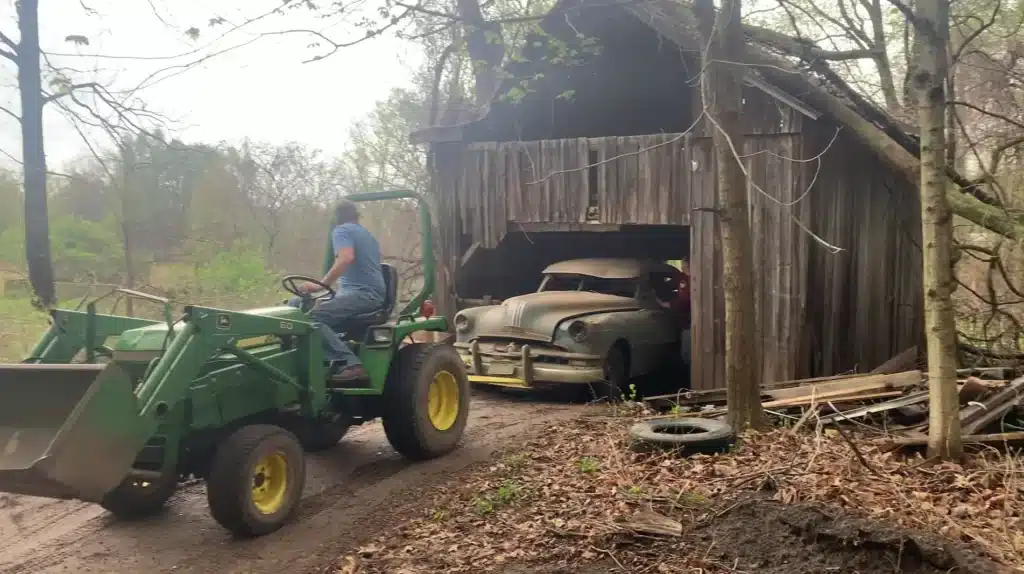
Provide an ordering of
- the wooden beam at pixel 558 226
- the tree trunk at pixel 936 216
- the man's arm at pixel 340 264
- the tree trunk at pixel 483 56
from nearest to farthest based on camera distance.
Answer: the tree trunk at pixel 936 216 < the man's arm at pixel 340 264 < the wooden beam at pixel 558 226 < the tree trunk at pixel 483 56

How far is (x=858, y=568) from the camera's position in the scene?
12.6 feet

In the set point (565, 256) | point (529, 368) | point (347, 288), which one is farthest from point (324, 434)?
point (565, 256)

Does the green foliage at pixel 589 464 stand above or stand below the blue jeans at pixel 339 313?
below

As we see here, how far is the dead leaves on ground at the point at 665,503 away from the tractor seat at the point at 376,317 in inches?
63.6

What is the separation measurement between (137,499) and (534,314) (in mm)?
5392

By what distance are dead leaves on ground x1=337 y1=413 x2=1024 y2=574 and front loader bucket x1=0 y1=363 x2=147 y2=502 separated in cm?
149

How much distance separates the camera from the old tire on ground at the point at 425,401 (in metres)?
6.95

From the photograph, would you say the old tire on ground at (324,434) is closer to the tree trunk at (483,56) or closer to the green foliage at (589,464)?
the green foliage at (589,464)

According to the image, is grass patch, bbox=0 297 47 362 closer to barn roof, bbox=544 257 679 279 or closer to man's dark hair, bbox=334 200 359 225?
man's dark hair, bbox=334 200 359 225

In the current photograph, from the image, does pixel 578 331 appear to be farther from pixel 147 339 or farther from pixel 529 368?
pixel 147 339

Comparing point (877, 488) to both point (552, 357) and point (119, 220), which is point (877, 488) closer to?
point (552, 357)

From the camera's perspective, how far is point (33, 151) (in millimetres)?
13484

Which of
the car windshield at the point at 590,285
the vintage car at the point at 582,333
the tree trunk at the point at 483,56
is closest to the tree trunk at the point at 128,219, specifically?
the tree trunk at the point at 483,56

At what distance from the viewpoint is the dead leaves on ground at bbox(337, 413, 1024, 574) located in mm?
4426
